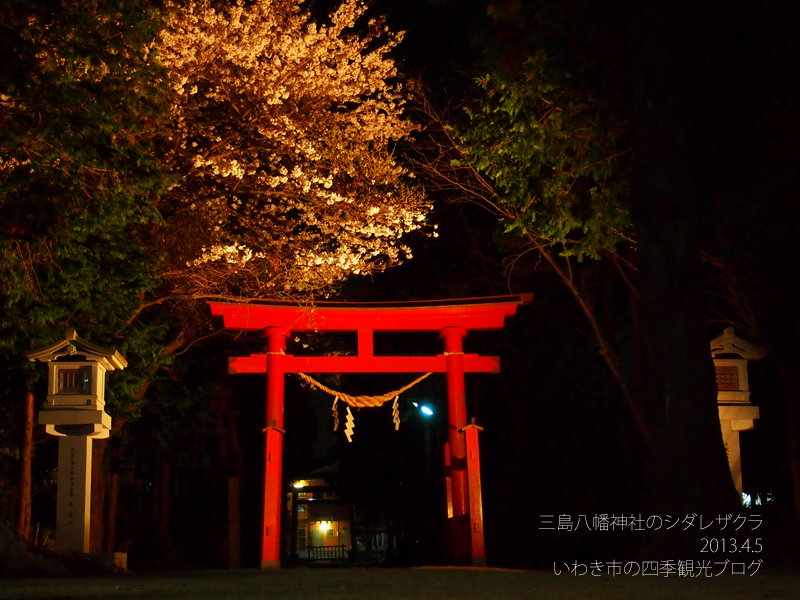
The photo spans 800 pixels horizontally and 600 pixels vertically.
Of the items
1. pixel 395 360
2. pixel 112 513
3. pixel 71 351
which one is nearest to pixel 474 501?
pixel 395 360

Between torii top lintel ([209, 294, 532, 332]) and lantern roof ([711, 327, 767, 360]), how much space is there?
117 inches

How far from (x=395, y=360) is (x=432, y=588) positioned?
737cm

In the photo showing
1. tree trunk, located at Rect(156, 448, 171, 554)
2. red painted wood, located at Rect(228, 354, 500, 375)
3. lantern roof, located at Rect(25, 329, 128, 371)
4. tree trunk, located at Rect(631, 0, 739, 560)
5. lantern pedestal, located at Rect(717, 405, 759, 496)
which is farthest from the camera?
tree trunk, located at Rect(156, 448, 171, 554)

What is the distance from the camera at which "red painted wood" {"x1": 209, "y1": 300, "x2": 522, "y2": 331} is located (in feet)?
A: 44.8

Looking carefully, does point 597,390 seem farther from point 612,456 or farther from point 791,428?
point 791,428

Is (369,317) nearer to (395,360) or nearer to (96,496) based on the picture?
(395,360)

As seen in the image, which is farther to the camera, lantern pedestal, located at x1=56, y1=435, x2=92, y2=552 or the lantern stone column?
the lantern stone column

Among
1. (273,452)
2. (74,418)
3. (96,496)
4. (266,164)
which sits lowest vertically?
(96,496)

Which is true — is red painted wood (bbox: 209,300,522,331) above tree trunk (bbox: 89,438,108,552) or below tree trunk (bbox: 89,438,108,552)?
above

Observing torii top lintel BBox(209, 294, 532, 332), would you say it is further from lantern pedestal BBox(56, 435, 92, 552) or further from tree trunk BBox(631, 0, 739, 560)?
tree trunk BBox(631, 0, 739, 560)

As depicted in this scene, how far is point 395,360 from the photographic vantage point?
46.5 ft

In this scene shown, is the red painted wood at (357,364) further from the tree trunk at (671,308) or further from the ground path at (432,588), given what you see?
the tree trunk at (671,308)

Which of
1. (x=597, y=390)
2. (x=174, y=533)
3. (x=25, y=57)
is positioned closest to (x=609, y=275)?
(x=597, y=390)

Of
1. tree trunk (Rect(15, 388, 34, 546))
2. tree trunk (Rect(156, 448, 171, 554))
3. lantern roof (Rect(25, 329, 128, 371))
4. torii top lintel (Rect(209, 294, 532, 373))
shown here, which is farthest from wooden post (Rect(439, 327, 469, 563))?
tree trunk (Rect(156, 448, 171, 554))
